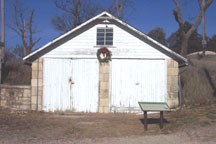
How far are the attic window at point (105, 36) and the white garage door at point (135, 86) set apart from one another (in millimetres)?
1385

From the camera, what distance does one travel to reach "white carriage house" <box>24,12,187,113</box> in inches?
725

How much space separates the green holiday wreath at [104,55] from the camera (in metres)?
18.3

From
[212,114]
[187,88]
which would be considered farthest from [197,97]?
[212,114]

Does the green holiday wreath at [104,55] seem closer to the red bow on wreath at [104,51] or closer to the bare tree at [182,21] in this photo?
the red bow on wreath at [104,51]

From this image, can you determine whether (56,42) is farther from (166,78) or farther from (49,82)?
(166,78)

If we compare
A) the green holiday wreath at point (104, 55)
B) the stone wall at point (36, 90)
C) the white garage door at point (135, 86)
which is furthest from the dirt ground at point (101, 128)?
the green holiday wreath at point (104, 55)

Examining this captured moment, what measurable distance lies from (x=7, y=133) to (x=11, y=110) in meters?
6.38

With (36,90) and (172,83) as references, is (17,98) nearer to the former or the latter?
(36,90)

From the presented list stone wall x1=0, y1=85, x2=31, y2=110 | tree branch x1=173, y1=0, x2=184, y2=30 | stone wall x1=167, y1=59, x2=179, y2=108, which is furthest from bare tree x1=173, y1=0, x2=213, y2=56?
stone wall x1=0, y1=85, x2=31, y2=110

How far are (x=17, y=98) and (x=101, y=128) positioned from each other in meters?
6.43

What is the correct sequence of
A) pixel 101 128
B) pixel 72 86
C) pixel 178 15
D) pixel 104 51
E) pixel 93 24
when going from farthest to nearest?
pixel 178 15
pixel 93 24
pixel 72 86
pixel 104 51
pixel 101 128

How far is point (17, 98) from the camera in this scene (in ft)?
60.9

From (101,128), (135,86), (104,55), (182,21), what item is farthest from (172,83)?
(182,21)

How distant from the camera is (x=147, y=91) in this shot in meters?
18.4
